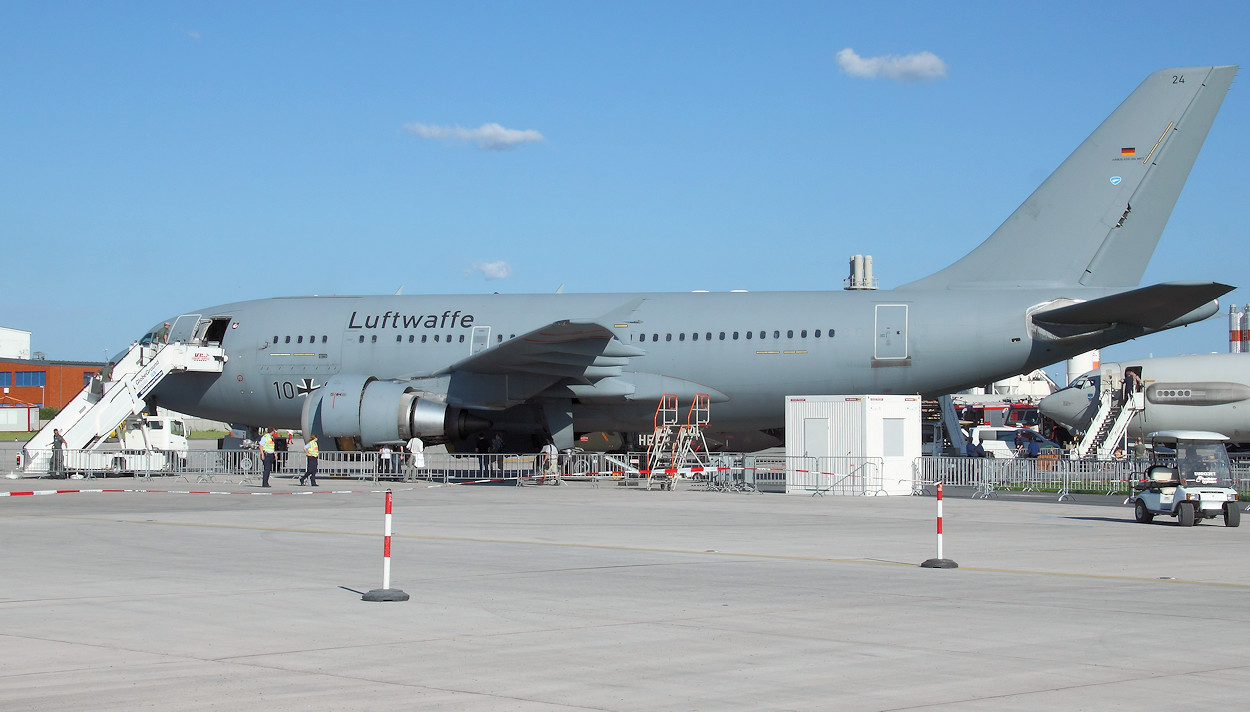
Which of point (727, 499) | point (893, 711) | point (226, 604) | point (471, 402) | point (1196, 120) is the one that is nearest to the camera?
point (893, 711)

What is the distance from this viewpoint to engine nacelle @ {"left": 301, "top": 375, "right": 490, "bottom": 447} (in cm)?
2781

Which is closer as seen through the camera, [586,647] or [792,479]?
[586,647]

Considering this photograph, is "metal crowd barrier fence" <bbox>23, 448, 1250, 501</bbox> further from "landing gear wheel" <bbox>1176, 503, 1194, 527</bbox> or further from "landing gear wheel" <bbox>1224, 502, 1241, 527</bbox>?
"landing gear wheel" <bbox>1224, 502, 1241, 527</bbox>

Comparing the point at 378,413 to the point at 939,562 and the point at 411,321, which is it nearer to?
the point at 411,321

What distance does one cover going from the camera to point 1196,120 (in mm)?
25906

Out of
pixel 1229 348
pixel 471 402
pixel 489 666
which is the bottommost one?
pixel 489 666

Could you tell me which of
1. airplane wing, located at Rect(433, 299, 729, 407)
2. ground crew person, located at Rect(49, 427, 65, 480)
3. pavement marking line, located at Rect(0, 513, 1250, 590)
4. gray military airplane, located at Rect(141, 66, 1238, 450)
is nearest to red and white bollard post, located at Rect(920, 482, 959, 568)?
pavement marking line, located at Rect(0, 513, 1250, 590)

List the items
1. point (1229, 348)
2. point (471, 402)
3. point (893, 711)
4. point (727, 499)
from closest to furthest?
point (893, 711) < point (727, 499) < point (471, 402) < point (1229, 348)

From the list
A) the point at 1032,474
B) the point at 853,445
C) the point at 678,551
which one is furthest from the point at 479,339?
the point at 678,551

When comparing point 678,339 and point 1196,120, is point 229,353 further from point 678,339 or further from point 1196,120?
point 1196,120

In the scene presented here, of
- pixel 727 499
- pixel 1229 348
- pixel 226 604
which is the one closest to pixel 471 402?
pixel 727 499

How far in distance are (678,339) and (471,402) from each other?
4.94 meters

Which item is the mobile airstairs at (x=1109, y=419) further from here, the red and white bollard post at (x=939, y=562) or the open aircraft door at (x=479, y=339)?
the red and white bollard post at (x=939, y=562)

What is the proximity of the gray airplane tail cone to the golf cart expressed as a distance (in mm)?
12651
